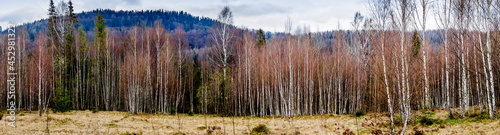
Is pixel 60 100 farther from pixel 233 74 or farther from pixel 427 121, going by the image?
pixel 427 121

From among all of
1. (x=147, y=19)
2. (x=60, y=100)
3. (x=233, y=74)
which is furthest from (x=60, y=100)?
(x=147, y=19)

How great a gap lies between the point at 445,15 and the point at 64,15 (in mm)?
37675

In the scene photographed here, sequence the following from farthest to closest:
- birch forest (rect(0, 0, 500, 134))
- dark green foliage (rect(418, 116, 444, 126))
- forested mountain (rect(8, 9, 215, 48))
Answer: forested mountain (rect(8, 9, 215, 48)) → birch forest (rect(0, 0, 500, 134)) → dark green foliage (rect(418, 116, 444, 126))

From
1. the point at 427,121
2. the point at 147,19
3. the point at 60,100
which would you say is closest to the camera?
the point at 427,121

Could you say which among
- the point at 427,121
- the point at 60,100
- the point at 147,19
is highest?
the point at 147,19

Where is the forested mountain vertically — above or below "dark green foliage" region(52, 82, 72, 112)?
above

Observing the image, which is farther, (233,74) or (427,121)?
(233,74)

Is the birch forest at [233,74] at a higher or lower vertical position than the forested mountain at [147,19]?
lower

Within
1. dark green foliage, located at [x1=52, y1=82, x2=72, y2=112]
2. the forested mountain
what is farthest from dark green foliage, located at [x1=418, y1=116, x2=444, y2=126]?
the forested mountain

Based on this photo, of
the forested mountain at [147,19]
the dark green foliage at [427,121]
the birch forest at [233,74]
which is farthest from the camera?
the forested mountain at [147,19]

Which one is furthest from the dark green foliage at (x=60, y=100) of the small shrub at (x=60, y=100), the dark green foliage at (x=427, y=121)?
the dark green foliage at (x=427, y=121)

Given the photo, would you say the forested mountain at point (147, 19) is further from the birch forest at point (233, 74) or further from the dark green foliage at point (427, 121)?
the dark green foliage at point (427, 121)

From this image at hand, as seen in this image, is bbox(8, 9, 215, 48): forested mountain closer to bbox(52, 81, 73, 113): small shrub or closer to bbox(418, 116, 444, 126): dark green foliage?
bbox(52, 81, 73, 113): small shrub

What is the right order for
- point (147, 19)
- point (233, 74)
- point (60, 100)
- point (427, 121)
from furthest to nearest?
point (147, 19) → point (233, 74) → point (60, 100) → point (427, 121)
